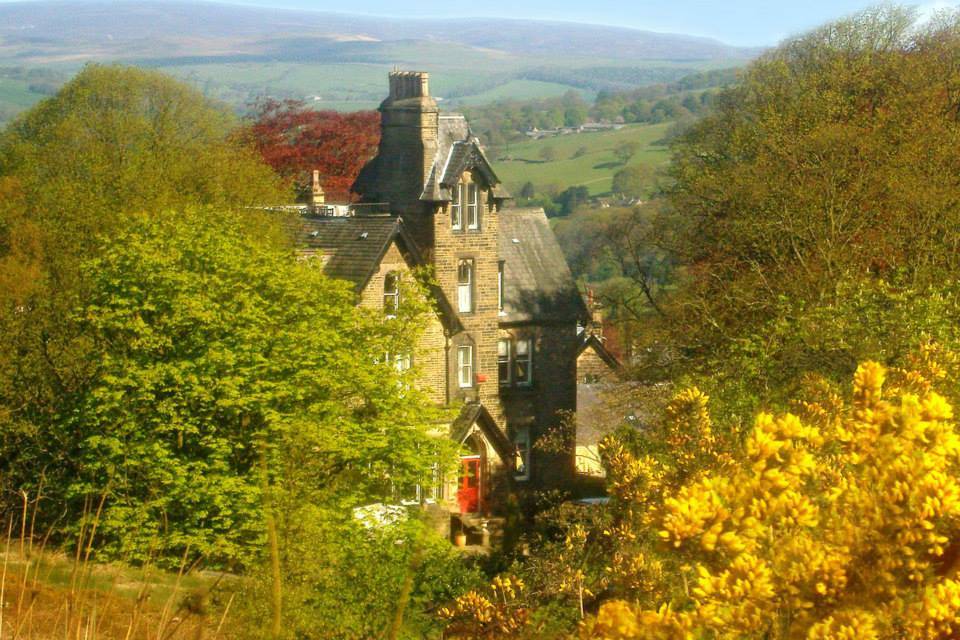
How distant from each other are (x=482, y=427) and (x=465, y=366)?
7.29 ft

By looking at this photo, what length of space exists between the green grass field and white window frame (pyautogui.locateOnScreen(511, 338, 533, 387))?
9272cm

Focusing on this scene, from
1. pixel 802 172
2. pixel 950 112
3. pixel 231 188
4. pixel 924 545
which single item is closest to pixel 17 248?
pixel 231 188

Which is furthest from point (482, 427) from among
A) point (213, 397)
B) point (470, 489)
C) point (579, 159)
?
point (579, 159)

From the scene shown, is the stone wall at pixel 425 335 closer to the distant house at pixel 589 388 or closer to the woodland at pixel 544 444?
the woodland at pixel 544 444

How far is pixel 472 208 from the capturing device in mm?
43281

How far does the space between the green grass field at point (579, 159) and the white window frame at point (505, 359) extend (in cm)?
9317

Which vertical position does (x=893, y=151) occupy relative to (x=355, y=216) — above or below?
above

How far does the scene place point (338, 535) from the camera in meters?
26.0

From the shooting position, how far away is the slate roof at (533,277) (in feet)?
153

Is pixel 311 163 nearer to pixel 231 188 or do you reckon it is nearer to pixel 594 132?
pixel 231 188

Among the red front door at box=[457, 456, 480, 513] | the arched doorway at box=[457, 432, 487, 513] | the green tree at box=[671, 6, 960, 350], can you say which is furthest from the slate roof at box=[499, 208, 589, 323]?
the red front door at box=[457, 456, 480, 513]

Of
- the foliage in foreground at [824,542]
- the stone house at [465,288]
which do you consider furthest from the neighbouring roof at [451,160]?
the foliage in foreground at [824,542]

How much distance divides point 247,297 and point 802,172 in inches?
580

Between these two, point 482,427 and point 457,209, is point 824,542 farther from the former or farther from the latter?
point 457,209
